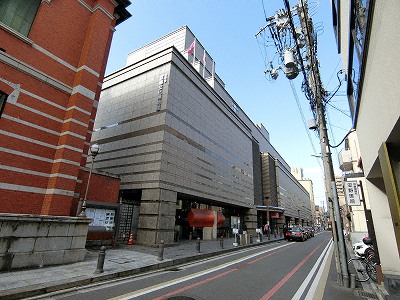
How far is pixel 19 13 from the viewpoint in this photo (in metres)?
11.5

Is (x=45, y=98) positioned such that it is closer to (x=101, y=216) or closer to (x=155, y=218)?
(x=101, y=216)

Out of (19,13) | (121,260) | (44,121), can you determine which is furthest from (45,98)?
(121,260)

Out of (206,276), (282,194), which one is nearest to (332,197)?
(206,276)

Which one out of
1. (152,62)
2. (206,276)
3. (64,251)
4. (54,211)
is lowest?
(206,276)

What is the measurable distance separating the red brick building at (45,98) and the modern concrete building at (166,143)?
18.2ft

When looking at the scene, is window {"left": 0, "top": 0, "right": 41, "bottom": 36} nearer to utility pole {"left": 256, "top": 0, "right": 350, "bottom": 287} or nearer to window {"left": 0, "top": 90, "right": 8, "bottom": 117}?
window {"left": 0, "top": 90, "right": 8, "bottom": 117}

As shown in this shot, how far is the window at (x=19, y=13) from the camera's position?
36.2 ft

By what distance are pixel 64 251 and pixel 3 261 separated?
2.12 metres

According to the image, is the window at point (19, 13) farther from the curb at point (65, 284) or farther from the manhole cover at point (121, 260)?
the manhole cover at point (121, 260)

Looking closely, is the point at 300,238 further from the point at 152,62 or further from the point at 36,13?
the point at 36,13

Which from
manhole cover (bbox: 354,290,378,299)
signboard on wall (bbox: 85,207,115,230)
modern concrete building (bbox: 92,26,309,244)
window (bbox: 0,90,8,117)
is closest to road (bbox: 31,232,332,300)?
manhole cover (bbox: 354,290,378,299)

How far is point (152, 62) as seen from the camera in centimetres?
2217

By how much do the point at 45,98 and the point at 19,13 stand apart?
4533mm

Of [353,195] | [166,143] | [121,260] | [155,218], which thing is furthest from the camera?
[166,143]
